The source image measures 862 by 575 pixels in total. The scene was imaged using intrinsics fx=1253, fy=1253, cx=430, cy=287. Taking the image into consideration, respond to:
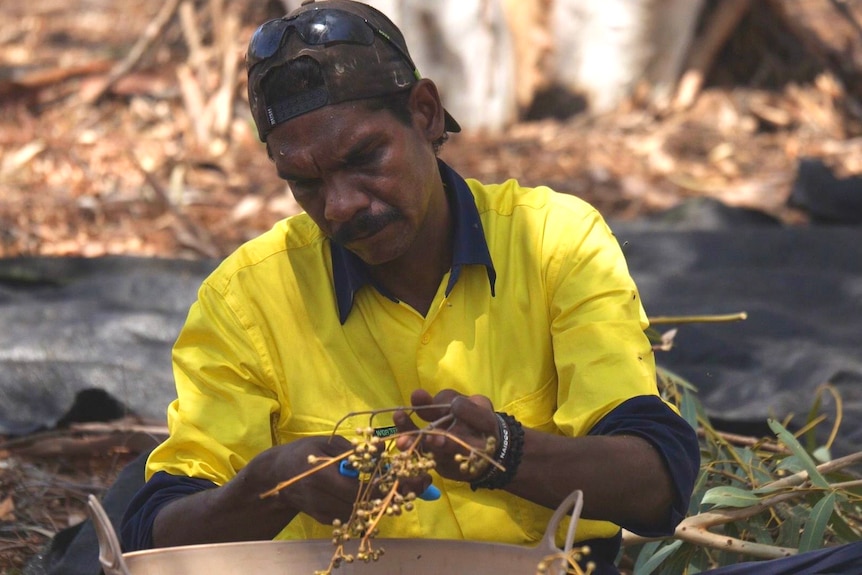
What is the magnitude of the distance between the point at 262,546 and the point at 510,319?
0.64m

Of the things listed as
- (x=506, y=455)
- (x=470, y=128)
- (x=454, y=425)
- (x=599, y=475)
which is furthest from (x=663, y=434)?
(x=470, y=128)

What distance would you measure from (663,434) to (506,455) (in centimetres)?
33

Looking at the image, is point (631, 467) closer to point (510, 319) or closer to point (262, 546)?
point (510, 319)

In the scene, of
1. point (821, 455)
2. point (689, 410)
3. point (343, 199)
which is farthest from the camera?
point (821, 455)

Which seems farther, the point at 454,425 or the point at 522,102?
the point at 522,102

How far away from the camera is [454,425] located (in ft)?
5.94

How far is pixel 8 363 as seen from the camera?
3871 mm

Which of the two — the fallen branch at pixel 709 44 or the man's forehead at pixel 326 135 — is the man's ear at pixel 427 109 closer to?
the man's forehead at pixel 326 135

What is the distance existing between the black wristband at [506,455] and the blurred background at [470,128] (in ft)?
7.96

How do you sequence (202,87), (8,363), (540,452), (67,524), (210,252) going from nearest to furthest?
(540,452)
(67,524)
(8,363)
(210,252)
(202,87)

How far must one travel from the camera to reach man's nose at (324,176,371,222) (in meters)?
2.14

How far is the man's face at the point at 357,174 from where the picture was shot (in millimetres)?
2141

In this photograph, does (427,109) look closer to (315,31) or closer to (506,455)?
(315,31)

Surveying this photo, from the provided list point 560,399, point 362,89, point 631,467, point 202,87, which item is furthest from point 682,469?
point 202,87
